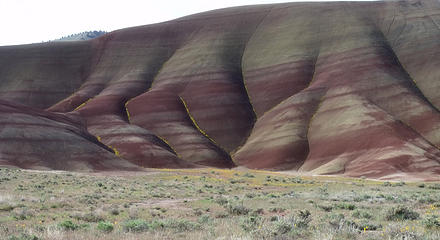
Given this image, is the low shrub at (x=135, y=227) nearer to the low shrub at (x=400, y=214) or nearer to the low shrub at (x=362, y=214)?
the low shrub at (x=362, y=214)

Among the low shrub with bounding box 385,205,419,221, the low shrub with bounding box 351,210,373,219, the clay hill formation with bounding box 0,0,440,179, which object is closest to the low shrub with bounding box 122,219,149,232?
the low shrub with bounding box 351,210,373,219

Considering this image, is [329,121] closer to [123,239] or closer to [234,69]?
[234,69]

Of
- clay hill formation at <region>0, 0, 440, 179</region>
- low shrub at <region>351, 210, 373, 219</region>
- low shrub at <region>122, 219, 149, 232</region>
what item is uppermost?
low shrub at <region>122, 219, 149, 232</region>

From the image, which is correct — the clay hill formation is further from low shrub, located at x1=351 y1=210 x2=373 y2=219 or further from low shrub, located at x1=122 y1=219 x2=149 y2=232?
low shrub, located at x1=122 y1=219 x2=149 y2=232

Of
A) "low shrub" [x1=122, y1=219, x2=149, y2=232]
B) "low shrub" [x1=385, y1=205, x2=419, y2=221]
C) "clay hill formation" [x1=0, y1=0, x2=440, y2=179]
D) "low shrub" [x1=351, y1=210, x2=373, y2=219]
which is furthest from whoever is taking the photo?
"clay hill formation" [x1=0, y1=0, x2=440, y2=179]

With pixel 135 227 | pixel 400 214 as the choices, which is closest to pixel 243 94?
pixel 400 214

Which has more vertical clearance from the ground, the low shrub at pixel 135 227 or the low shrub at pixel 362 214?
the low shrub at pixel 135 227

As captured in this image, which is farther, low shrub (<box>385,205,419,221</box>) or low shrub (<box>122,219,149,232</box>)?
low shrub (<box>385,205,419,221</box>)

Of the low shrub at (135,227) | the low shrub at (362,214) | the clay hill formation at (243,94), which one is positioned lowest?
the clay hill formation at (243,94)

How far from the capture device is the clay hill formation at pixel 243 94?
62125mm

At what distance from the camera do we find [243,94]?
91562 mm

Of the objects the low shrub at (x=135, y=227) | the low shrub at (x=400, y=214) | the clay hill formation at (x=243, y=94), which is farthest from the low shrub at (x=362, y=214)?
the clay hill formation at (x=243, y=94)

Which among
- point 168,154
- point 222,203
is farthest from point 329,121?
point 222,203

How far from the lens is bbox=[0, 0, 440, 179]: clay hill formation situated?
204ft
